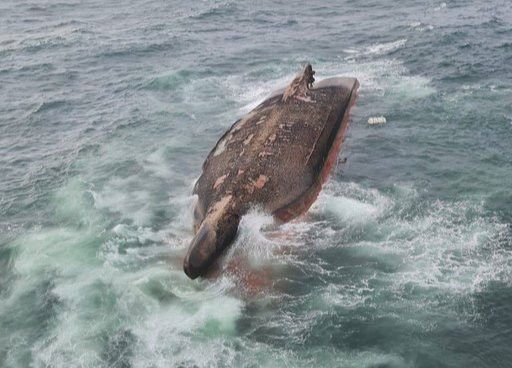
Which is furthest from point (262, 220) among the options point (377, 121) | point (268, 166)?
point (377, 121)

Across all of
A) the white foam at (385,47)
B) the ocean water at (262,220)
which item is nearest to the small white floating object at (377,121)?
the ocean water at (262,220)

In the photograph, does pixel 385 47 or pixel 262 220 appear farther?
pixel 385 47

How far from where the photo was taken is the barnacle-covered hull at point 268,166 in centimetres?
2170

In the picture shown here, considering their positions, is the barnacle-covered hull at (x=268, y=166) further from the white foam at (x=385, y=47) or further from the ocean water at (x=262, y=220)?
the white foam at (x=385, y=47)

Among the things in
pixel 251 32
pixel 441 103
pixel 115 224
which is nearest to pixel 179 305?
pixel 115 224

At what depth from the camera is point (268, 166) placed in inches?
979

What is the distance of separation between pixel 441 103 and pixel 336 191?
41.3 feet

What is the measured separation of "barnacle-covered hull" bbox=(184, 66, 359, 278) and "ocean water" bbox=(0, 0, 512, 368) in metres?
0.80

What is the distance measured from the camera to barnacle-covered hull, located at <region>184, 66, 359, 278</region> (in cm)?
2170

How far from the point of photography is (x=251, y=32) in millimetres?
55844

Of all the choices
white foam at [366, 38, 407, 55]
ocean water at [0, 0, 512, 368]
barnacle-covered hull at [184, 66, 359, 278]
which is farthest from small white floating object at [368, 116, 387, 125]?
white foam at [366, 38, 407, 55]

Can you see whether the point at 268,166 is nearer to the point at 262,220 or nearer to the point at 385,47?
the point at 262,220

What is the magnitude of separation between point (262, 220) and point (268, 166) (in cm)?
316

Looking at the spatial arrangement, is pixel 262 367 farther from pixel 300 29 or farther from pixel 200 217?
pixel 300 29
